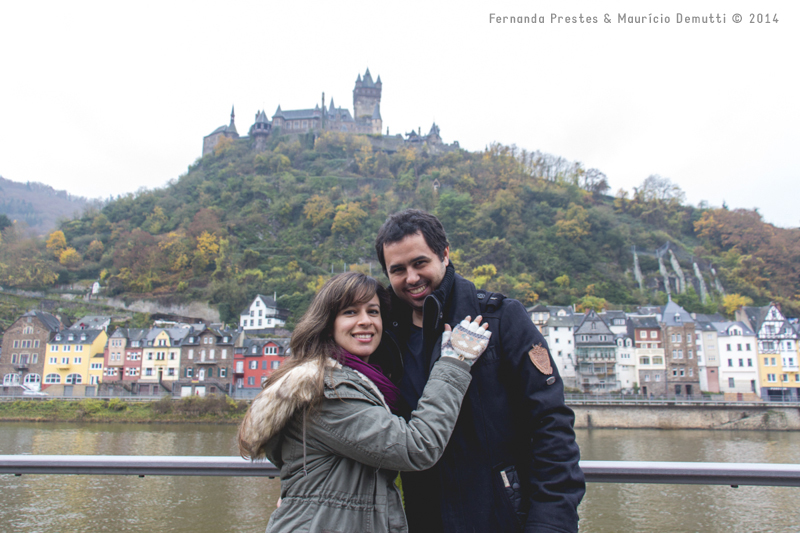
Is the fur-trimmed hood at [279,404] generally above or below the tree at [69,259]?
below

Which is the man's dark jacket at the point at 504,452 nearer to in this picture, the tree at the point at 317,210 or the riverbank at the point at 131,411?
the riverbank at the point at 131,411

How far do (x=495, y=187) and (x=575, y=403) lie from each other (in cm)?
4436

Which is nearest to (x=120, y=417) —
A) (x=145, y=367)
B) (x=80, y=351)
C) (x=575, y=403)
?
(x=145, y=367)

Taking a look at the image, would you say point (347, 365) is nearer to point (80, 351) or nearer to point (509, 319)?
point (509, 319)

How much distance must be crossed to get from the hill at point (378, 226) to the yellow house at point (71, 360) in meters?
12.4

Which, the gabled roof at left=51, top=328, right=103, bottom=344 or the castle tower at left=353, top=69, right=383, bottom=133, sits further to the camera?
the castle tower at left=353, top=69, right=383, bottom=133

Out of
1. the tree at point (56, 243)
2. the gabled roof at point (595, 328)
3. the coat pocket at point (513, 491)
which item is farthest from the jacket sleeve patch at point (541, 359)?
the tree at point (56, 243)

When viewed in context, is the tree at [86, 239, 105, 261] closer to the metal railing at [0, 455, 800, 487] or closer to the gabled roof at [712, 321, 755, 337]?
the gabled roof at [712, 321, 755, 337]

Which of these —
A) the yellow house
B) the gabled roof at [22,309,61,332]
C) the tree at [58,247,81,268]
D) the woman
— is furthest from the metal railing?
the tree at [58,247,81,268]

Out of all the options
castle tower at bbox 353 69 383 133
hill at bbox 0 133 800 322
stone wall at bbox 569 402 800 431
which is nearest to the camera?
stone wall at bbox 569 402 800 431

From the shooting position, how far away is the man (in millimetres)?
1489

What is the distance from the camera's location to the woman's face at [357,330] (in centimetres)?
173

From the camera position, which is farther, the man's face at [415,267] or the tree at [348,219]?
the tree at [348,219]

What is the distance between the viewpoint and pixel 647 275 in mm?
56594
